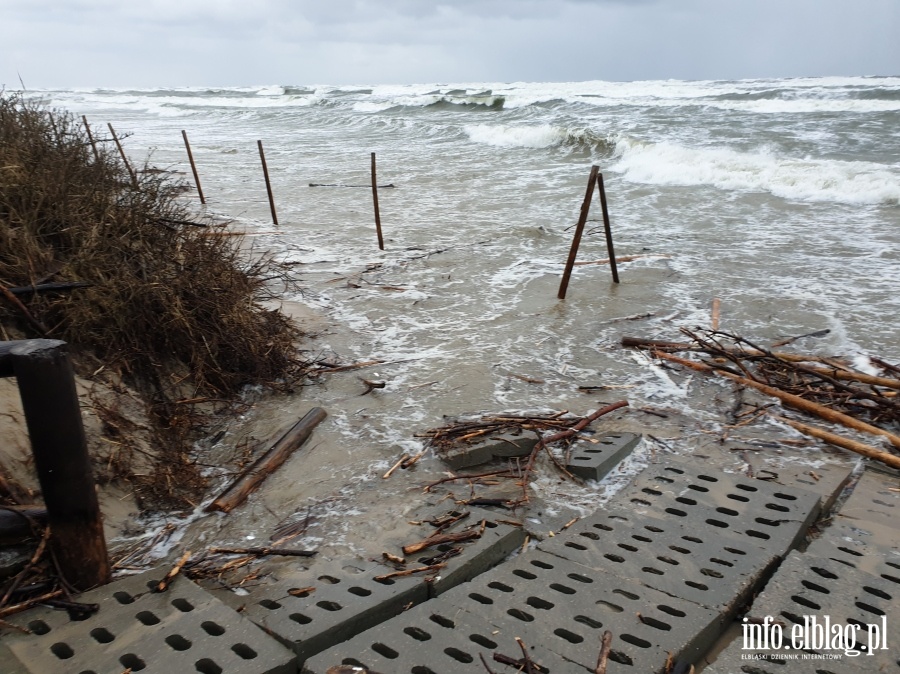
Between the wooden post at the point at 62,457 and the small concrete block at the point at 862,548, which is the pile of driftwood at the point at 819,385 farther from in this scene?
the wooden post at the point at 62,457

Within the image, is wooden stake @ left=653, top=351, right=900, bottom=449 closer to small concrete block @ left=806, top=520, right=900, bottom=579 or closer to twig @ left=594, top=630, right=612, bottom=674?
small concrete block @ left=806, top=520, right=900, bottom=579

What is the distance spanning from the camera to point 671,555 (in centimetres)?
278

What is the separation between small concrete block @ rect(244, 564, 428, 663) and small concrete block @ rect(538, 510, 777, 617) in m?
0.68

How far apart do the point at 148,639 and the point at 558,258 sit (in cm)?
757

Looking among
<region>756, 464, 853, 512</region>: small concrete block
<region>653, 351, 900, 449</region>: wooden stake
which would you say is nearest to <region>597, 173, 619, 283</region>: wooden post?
<region>653, 351, 900, 449</region>: wooden stake

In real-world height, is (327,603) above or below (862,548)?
above

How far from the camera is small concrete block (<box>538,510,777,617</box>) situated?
8.34 feet

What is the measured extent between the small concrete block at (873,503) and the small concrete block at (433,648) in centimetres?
173

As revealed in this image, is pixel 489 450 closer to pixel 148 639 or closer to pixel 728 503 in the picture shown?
pixel 728 503

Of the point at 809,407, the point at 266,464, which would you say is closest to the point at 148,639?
the point at 266,464

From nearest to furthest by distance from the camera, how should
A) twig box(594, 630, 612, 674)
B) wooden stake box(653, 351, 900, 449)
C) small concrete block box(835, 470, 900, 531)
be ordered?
twig box(594, 630, 612, 674)
small concrete block box(835, 470, 900, 531)
wooden stake box(653, 351, 900, 449)

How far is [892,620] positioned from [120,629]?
2.68 meters

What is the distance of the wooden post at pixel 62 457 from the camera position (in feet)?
7.57

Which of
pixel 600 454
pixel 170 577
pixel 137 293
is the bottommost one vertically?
pixel 600 454
